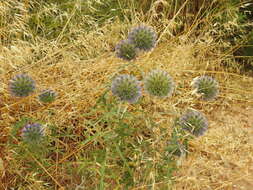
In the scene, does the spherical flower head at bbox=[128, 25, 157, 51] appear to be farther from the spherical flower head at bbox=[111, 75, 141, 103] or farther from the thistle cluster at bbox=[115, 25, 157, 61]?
the spherical flower head at bbox=[111, 75, 141, 103]

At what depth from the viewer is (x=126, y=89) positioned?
148 cm

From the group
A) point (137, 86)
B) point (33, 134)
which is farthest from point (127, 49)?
point (33, 134)

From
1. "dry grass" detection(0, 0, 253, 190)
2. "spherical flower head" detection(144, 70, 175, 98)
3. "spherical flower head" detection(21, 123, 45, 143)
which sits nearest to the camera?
"spherical flower head" detection(21, 123, 45, 143)

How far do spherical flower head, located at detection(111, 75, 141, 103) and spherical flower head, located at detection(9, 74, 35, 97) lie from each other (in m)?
0.33

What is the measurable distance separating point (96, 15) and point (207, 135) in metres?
1.34

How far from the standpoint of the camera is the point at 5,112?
1.77 metres

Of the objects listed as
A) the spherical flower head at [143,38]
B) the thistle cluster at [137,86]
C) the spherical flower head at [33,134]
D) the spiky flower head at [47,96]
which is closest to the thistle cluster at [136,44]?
the spherical flower head at [143,38]

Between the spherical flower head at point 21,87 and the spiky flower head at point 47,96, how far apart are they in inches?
1.7

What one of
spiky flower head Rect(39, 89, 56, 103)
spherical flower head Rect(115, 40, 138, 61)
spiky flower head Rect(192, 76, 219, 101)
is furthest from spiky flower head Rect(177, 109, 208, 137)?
spiky flower head Rect(39, 89, 56, 103)

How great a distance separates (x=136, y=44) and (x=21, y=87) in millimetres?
471

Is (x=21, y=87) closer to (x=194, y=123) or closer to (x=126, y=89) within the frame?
(x=126, y=89)

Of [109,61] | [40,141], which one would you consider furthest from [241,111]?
[40,141]

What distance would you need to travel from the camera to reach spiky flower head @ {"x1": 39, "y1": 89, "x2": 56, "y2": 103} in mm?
1637

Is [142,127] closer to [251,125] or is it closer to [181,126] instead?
[181,126]
